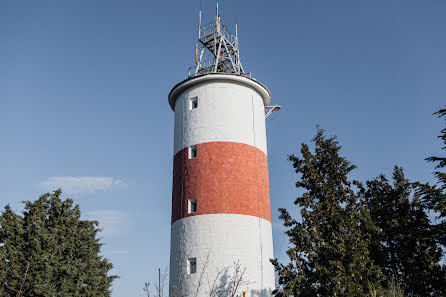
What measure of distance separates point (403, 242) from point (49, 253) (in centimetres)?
1936

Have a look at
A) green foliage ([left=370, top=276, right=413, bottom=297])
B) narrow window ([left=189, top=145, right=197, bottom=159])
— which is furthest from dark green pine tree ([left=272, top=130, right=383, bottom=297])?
narrow window ([left=189, top=145, right=197, bottom=159])

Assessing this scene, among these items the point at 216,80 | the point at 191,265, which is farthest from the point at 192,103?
the point at 191,265

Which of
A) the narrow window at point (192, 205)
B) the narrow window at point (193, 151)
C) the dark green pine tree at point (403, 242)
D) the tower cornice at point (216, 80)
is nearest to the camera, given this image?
the dark green pine tree at point (403, 242)

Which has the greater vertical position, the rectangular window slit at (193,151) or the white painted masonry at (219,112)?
the white painted masonry at (219,112)

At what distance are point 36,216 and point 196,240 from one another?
27.9 feet

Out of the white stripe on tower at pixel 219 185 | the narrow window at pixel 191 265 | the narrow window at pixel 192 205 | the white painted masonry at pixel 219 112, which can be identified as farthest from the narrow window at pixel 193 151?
the narrow window at pixel 191 265

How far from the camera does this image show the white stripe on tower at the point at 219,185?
2411 centimetres

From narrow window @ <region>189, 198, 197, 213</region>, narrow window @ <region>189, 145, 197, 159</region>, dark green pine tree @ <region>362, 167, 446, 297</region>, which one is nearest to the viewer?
dark green pine tree @ <region>362, 167, 446, 297</region>

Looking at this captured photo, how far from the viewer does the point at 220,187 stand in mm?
25188

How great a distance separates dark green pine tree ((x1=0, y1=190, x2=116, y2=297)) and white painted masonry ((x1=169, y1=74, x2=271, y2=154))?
8083 millimetres

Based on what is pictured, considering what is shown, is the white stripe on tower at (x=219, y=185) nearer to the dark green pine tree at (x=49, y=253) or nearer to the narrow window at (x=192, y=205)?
the narrow window at (x=192, y=205)

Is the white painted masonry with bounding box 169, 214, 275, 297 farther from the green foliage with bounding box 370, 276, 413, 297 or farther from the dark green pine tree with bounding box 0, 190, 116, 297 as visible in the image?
the green foliage with bounding box 370, 276, 413, 297

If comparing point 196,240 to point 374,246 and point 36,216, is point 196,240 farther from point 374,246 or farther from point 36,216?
point 374,246

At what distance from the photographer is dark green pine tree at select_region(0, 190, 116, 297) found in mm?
20234
